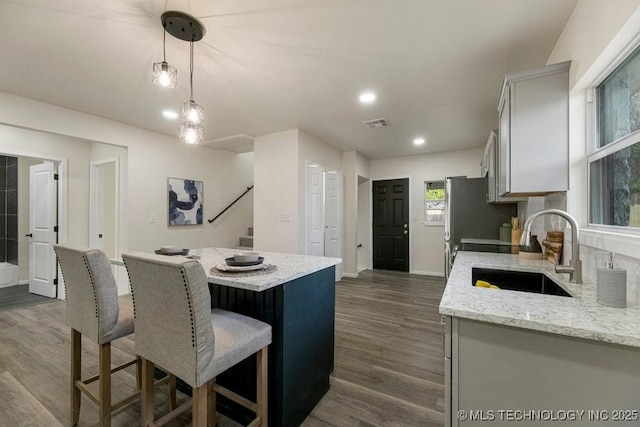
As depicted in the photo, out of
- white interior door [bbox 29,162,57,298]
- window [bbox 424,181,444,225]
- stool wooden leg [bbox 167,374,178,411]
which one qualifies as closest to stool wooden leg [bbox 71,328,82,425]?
stool wooden leg [bbox 167,374,178,411]

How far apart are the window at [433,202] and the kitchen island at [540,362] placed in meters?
4.88

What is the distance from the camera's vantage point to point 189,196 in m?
4.72

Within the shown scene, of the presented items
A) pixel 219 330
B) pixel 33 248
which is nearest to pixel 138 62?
pixel 219 330

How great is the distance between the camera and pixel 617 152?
1392 mm

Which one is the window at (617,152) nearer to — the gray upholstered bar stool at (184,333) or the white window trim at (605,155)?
the white window trim at (605,155)

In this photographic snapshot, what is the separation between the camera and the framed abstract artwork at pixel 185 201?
14.6 ft

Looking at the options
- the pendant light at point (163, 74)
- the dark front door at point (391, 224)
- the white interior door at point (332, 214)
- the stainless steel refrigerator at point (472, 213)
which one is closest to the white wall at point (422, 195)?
the dark front door at point (391, 224)

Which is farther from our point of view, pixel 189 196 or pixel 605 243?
pixel 189 196

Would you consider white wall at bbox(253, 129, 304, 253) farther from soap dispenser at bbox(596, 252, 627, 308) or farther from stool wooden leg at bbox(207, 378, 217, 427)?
soap dispenser at bbox(596, 252, 627, 308)

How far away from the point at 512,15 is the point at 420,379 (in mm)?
2603

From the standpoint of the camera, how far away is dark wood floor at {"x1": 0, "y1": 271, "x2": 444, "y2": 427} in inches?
67.2

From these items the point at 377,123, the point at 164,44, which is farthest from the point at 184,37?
the point at 377,123

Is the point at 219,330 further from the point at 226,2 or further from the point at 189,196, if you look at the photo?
the point at 189,196

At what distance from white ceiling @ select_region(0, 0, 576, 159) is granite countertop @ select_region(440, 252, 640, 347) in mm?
1699
